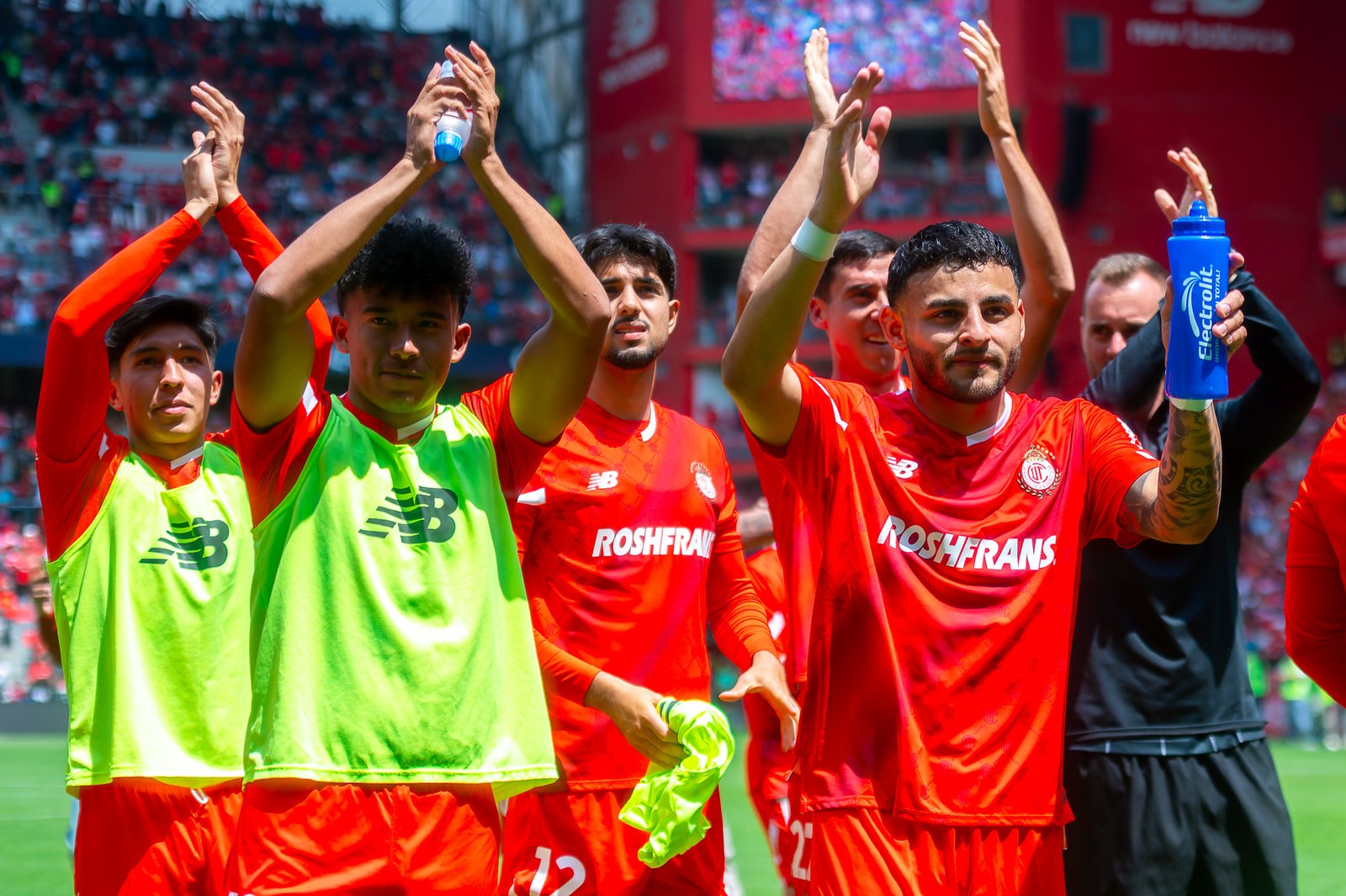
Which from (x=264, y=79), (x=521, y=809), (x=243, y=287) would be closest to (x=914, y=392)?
(x=521, y=809)

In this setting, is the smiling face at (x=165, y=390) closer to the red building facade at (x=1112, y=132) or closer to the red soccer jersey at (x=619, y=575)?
the red soccer jersey at (x=619, y=575)

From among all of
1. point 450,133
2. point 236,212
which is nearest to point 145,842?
point 236,212

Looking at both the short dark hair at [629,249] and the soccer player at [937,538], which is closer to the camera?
the soccer player at [937,538]

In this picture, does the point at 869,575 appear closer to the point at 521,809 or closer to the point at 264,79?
the point at 521,809

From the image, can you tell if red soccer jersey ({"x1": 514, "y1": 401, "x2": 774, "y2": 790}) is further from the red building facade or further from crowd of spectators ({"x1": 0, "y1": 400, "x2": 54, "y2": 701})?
the red building facade

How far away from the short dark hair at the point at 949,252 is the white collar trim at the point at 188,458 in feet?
6.99

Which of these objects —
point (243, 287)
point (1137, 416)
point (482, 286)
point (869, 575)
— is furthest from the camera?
point (482, 286)

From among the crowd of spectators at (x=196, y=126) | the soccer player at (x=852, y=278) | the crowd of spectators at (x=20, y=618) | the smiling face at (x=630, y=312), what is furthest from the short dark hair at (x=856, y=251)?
the crowd of spectators at (x=196, y=126)

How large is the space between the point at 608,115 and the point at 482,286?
743 centimetres

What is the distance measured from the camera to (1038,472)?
3760 mm

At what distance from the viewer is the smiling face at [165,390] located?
4.52 metres

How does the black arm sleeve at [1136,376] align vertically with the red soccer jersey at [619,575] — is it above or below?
above

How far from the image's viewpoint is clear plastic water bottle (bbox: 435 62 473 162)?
10.8 feet

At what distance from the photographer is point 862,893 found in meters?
3.42
